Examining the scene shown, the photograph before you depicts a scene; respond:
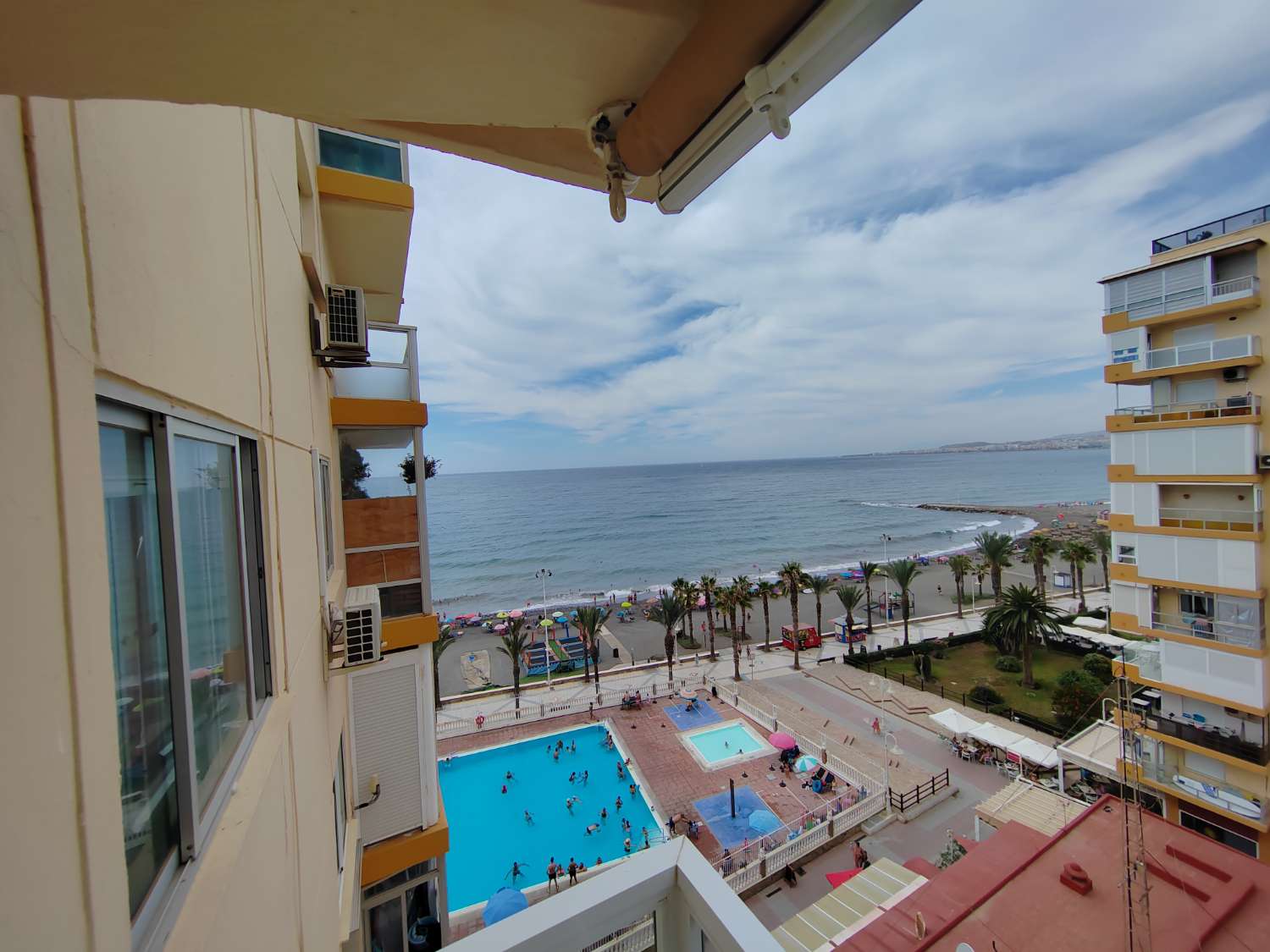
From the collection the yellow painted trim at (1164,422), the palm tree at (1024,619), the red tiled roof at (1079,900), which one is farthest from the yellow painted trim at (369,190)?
the palm tree at (1024,619)

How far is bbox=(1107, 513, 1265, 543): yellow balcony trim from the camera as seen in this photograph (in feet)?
33.3

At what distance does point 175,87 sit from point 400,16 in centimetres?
37

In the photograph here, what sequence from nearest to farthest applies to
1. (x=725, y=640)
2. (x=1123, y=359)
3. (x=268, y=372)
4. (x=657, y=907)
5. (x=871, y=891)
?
1. (x=657, y=907)
2. (x=268, y=372)
3. (x=871, y=891)
4. (x=1123, y=359)
5. (x=725, y=640)

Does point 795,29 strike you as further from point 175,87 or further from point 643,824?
point 643,824

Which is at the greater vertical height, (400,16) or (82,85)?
(400,16)

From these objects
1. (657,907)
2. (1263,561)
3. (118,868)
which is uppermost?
(118,868)

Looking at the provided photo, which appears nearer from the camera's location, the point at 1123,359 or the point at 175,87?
the point at 175,87

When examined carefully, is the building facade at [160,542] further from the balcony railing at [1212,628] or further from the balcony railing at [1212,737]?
the balcony railing at [1212,737]

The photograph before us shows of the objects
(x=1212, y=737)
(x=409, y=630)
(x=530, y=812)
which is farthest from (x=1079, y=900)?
(x=530, y=812)

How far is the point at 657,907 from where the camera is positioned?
5.05 ft

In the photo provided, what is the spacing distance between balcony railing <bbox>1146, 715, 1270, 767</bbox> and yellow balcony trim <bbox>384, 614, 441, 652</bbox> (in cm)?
1462

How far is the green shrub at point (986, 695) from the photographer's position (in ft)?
63.2

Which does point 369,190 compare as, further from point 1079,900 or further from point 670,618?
point 670,618

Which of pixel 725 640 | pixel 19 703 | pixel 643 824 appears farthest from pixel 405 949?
pixel 725 640
